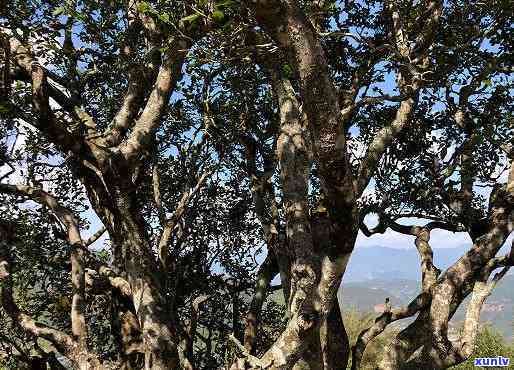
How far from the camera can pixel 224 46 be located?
8.15 metres

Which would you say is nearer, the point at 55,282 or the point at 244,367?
the point at 244,367

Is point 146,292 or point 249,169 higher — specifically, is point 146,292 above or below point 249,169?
below

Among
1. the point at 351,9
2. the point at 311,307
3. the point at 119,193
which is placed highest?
the point at 351,9

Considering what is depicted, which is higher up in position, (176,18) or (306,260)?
(176,18)

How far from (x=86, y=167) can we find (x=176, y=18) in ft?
10.9

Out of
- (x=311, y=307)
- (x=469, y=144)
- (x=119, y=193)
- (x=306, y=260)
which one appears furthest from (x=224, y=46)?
(x=469, y=144)

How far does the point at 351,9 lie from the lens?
1370 centimetres

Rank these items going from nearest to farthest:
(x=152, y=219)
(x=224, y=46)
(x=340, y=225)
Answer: (x=340, y=225)
(x=224, y=46)
(x=152, y=219)

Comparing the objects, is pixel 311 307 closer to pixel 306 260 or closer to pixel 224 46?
pixel 306 260

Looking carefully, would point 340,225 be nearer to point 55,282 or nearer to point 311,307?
point 311,307

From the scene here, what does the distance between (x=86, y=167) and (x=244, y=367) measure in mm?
4329

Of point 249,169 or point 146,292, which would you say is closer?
point 146,292

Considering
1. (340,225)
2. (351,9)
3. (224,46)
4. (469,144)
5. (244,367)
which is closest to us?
(340,225)

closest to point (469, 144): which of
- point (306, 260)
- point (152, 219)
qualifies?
point (306, 260)
